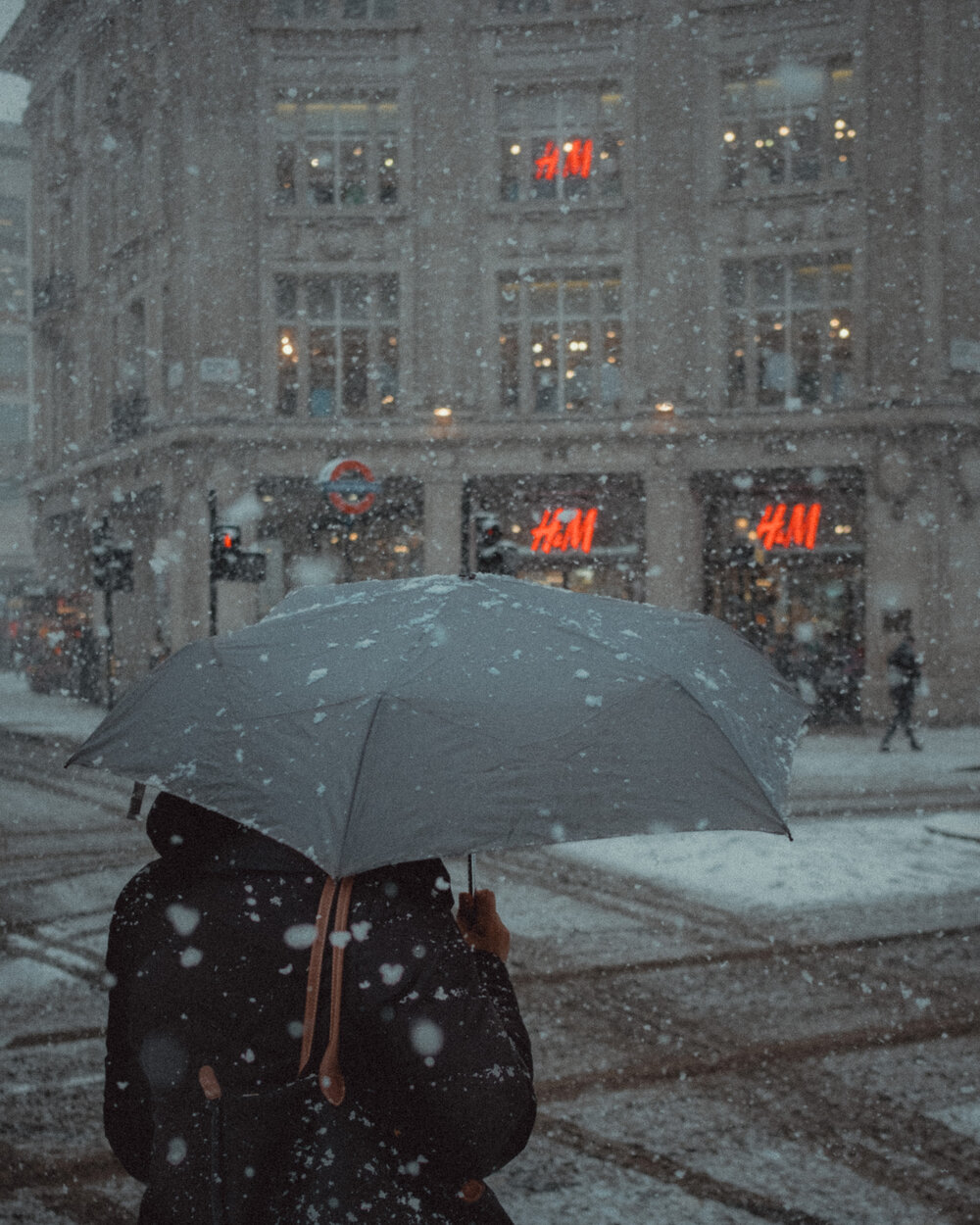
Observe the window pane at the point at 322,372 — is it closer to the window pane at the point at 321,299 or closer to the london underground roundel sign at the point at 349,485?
the window pane at the point at 321,299

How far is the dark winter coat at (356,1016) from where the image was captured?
6.21 ft

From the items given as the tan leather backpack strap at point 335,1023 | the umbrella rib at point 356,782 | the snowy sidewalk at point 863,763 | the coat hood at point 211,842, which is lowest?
the snowy sidewalk at point 863,763

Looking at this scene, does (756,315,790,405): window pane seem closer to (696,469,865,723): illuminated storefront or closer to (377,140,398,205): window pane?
(696,469,865,723): illuminated storefront

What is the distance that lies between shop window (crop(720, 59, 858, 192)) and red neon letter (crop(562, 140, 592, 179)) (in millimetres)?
2615

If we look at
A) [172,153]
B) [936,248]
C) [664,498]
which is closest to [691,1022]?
[664,498]

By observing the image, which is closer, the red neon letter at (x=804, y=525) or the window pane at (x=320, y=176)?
the red neon letter at (x=804, y=525)

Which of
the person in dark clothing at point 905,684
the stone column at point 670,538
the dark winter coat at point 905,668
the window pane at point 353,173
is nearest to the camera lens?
the person in dark clothing at point 905,684

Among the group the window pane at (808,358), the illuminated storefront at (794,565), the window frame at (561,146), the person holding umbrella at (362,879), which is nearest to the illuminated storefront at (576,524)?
the illuminated storefront at (794,565)

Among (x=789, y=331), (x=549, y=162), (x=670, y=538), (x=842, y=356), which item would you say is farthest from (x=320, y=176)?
(x=842, y=356)

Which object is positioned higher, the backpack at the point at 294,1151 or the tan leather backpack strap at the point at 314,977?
the tan leather backpack strap at the point at 314,977

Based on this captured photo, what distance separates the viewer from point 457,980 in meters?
1.92

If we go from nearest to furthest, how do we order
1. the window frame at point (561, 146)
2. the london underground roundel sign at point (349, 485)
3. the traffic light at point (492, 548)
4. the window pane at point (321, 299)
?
the traffic light at point (492, 548) < the london underground roundel sign at point (349, 485) < the window frame at point (561, 146) < the window pane at point (321, 299)

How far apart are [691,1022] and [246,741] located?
4.38 meters

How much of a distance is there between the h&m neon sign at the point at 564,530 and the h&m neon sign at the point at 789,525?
10.9 ft
